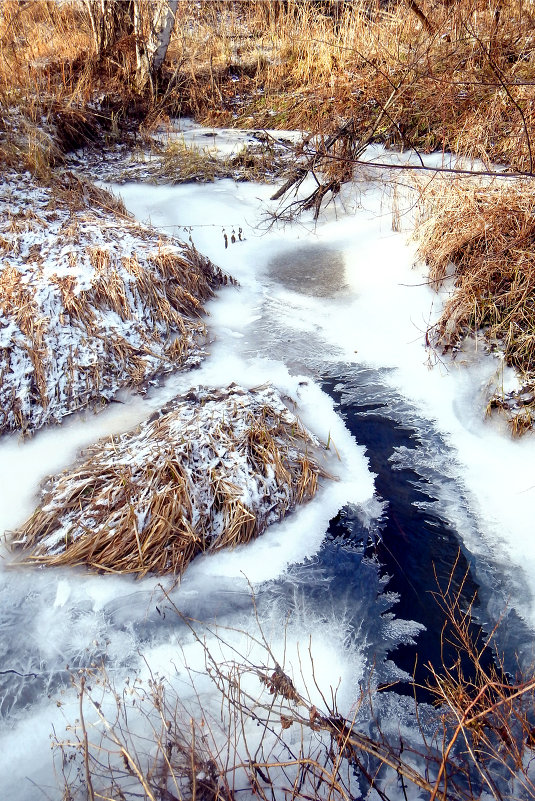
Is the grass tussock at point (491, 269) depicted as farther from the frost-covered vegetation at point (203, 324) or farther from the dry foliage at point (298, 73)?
the dry foliage at point (298, 73)

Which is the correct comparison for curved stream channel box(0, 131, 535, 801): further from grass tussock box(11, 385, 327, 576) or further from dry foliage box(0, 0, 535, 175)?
dry foliage box(0, 0, 535, 175)

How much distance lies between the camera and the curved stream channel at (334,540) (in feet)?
6.99

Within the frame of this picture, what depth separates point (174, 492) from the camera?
256 cm

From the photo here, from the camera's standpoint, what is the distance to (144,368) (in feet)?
11.3

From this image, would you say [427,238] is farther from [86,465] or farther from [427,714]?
[427,714]

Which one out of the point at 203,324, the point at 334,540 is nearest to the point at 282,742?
the point at 334,540

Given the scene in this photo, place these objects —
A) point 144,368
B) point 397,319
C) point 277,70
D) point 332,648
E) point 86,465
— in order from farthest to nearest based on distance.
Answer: point 277,70 < point 397,319 < point 144,368 < point 86,465 < point 332,648

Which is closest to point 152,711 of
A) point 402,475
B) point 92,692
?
point 92,692

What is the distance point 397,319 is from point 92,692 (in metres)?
2.93

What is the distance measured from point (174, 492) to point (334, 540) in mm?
766

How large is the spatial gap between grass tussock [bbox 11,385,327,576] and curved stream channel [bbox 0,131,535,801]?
0.31 feet

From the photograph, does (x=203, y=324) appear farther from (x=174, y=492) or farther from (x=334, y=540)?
(x=334, y=540)

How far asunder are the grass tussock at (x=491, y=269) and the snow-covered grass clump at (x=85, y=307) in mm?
1652

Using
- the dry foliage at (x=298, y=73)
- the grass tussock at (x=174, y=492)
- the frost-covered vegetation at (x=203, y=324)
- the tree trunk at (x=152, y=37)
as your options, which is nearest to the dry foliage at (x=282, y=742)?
the frost-covered vegetation at (x=203, y=324)
